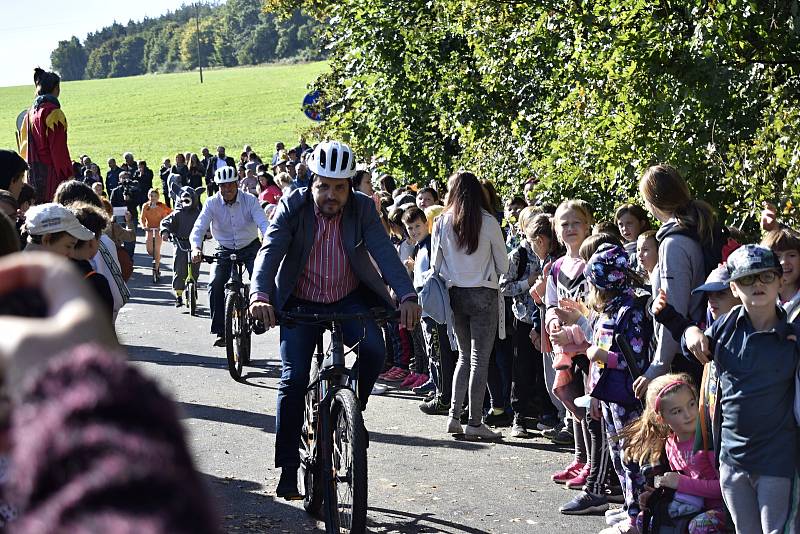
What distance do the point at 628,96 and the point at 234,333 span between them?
18.2 feet

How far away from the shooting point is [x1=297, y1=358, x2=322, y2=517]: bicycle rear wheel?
280 inches

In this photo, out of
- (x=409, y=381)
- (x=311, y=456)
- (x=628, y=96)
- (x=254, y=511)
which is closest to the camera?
(x=311, y=456)

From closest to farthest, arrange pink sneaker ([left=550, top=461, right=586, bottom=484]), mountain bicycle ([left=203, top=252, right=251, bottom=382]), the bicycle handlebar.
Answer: the bicycle handlebar, pink sneaker ([left=550, top=461, right=586, bottom=484]), mountain bicycle ([left=203, top=252, right=251, bottom=382])

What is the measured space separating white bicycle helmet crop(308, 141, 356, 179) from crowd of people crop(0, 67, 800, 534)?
14 millimetres

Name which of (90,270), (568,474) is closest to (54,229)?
(90,270)

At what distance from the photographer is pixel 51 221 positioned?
5977mm

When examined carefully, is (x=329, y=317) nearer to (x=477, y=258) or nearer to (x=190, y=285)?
(x=477, y=258)

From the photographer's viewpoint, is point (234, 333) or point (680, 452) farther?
point (234, 333)

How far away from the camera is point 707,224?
23.2 ft

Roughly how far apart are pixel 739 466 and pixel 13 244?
375 centimetres

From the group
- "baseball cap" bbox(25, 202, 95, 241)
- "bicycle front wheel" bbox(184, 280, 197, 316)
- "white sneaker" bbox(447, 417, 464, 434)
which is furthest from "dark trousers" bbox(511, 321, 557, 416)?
A: "bicycle front wheel" bbox(184, 280, 197, 316)

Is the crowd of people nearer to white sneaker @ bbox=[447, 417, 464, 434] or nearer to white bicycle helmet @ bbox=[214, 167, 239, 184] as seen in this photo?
white sneaker @ bbox=[447, 417, 464, 434]

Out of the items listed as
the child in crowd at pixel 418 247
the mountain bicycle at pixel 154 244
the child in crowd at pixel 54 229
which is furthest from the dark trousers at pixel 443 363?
the mountain bicycle at pixel 154 244

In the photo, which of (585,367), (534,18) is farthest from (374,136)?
(585,367)
